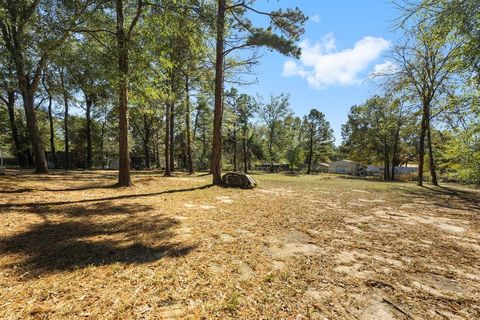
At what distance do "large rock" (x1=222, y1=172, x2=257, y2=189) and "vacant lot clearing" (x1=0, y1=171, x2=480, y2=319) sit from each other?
518 cm

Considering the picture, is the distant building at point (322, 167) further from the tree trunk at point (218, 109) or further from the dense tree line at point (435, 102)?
the tree trunk at point (218, 109)

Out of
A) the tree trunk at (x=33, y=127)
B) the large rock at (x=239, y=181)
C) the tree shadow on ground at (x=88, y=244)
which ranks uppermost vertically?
the tree trunk at (x=33, y=127)

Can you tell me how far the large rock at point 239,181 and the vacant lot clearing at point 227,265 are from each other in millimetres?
5179

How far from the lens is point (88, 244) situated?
141 inches

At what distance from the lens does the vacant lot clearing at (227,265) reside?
222 centimetres

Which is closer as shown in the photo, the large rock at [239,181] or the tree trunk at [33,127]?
the large rock at [239,181]

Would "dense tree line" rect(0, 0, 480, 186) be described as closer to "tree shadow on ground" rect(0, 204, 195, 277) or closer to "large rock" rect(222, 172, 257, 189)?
"large rock" rect(222, 172, 257, 189)

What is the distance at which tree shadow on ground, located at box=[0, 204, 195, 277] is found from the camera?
300cm

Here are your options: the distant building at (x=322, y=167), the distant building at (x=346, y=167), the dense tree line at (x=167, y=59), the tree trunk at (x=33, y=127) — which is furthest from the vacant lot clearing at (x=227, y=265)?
the distant building at (x=322, y=167)

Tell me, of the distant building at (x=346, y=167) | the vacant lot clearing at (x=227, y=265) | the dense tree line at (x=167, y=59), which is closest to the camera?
the vacant lot clearing at (x=227, y=265)

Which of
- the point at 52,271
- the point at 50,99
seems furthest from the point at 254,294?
the point at 50,99

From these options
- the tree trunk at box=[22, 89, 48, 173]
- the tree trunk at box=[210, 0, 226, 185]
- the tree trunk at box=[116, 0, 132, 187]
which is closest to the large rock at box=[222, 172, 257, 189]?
the tree trunk at box=[210, 0, 226, 185]

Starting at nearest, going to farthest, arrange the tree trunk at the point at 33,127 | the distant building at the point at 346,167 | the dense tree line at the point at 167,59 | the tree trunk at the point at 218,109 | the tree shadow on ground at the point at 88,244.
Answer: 1. the tree shadow on ground at the point at 88,244
2. the dense tree line at the point at 167,59
3. the tree trunk at the point at 218,109
4. the tree trunk at the point at 33,127
5. the distant building at the point at 346,167

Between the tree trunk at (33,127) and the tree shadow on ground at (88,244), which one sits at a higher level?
the tree trunk at (33,127)
